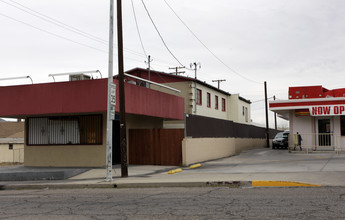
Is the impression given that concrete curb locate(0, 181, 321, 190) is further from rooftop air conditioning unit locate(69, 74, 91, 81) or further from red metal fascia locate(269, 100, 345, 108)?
red metal fascia locate(269, 100, 345, 108)

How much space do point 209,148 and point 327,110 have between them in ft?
30.0

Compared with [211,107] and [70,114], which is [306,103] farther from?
[70,114]

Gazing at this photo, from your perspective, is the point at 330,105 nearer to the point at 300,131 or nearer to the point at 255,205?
the point at 300,131

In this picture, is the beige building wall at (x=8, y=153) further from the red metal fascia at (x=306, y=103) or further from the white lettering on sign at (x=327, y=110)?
the white lettering on sign at (x=327, y=110)

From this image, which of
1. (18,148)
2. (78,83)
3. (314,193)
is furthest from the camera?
(18,148)

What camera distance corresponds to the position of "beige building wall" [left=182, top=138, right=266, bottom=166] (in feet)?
67.5

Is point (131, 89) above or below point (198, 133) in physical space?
above

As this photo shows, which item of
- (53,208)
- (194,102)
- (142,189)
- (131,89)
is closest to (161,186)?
(142,189)

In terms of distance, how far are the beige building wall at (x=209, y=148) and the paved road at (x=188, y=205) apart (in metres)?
8.72

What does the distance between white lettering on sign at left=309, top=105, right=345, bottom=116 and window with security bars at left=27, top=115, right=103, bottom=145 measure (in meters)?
15.6

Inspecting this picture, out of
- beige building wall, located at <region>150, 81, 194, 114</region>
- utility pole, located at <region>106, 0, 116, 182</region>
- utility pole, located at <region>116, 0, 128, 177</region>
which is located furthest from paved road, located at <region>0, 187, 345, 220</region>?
beige building wall, located at <region>150, 81, 194, 114</region>

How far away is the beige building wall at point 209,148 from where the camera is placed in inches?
810

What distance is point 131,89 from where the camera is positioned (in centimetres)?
1892

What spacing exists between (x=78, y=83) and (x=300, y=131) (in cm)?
1817
